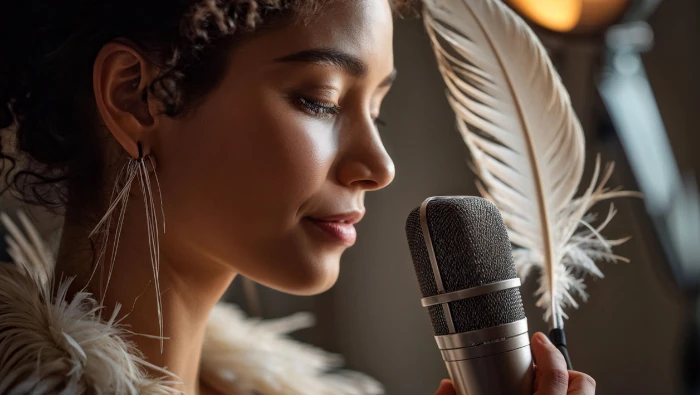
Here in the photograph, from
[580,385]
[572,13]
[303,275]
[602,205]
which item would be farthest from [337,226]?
[602,205]

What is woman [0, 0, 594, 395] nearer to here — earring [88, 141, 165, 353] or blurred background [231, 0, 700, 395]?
earring [88, 141, 165, 353]

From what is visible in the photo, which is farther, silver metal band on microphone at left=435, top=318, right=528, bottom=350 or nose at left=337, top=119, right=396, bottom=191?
nose at left=337, top=119, right=396, bottom=191

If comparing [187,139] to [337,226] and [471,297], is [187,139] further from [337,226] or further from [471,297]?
[471,297]

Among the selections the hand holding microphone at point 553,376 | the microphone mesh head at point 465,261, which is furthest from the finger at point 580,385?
the microphone mesh head at point 465,261

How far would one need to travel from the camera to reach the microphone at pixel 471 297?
647 millimetres

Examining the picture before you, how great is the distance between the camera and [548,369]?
0.69m

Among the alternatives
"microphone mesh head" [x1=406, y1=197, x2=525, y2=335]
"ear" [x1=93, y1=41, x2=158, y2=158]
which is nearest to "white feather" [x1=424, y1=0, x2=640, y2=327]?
"microphone mesh head" [x1=406, y1=197, x2=525, y2=335]

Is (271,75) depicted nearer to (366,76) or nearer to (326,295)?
(366,76)

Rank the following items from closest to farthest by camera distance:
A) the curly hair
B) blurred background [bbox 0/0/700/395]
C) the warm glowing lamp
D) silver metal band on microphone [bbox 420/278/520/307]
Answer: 1. silver metal band on microphone [bbox 420/278/520/307]
2. the curly hair
3. the warm glowing lamp
4. blurred background [bbox 0/0/700/395]

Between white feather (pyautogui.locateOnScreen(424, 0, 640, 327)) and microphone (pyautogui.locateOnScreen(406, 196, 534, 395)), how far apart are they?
20 centimetres

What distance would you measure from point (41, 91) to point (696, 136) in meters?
1.27

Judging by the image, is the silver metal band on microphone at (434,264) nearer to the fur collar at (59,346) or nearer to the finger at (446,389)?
the finger at (446,389)

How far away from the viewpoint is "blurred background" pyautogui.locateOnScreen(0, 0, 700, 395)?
115 centimetres

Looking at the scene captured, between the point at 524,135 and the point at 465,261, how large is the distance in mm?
277
